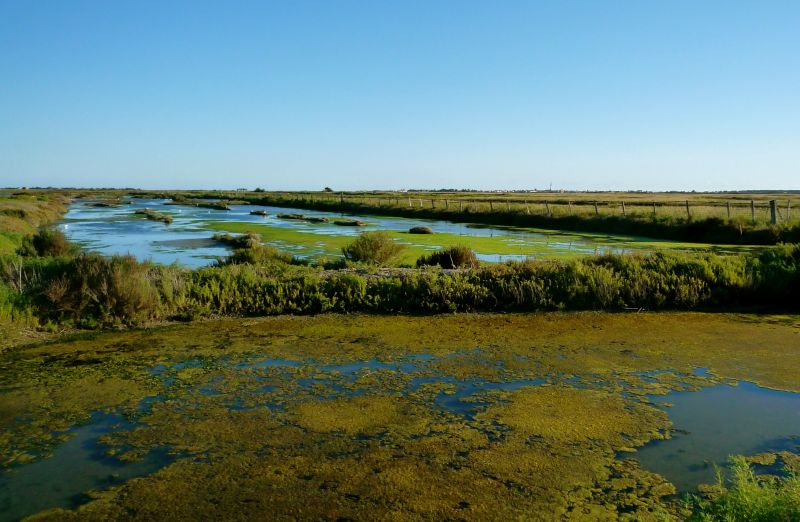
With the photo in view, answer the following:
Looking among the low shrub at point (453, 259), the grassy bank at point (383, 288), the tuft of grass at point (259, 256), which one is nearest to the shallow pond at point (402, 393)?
the grassy bank at point (383, 288)

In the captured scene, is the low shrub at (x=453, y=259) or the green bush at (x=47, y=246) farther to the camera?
the green bush at (x=47, y=246)

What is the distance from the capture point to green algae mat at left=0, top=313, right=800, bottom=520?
4.36m

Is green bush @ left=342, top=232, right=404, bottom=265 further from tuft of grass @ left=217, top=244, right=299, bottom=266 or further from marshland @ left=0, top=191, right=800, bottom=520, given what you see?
marshland @ left=0, top=191, right=800, bottom=520

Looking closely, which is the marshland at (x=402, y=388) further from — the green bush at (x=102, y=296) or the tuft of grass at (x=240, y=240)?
the tuft of grass at (x=240, y=240)

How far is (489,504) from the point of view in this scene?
426 cm

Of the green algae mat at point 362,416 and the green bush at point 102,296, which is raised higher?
the green bush at point 102,296

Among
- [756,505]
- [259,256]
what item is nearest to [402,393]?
[756,505]

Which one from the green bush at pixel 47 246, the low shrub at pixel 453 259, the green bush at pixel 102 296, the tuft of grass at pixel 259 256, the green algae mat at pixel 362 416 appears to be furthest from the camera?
the green bush at pixel 47 246

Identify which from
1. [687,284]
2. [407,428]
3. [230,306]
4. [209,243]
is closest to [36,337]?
[230,306]

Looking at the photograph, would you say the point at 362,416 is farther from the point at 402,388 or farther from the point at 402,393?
the point at 402,388

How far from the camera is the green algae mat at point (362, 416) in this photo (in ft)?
14.3

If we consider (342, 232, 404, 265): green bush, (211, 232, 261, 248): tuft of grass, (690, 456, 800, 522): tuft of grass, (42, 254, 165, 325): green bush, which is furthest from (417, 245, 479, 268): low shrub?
(690, 456, 800, 522): tuft of grass

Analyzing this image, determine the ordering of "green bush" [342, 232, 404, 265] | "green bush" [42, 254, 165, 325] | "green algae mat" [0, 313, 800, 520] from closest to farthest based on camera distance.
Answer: "green algae mat" [0, 313, 800, 520] → "green bush" [42, 254, 165, 325] → "green bush" [342, 232, 404, 265]

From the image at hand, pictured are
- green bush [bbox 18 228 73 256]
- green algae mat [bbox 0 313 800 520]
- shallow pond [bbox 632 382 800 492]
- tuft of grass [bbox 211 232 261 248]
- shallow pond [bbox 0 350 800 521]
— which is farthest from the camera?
tuft of grass [bbox 211 232 261 248]
